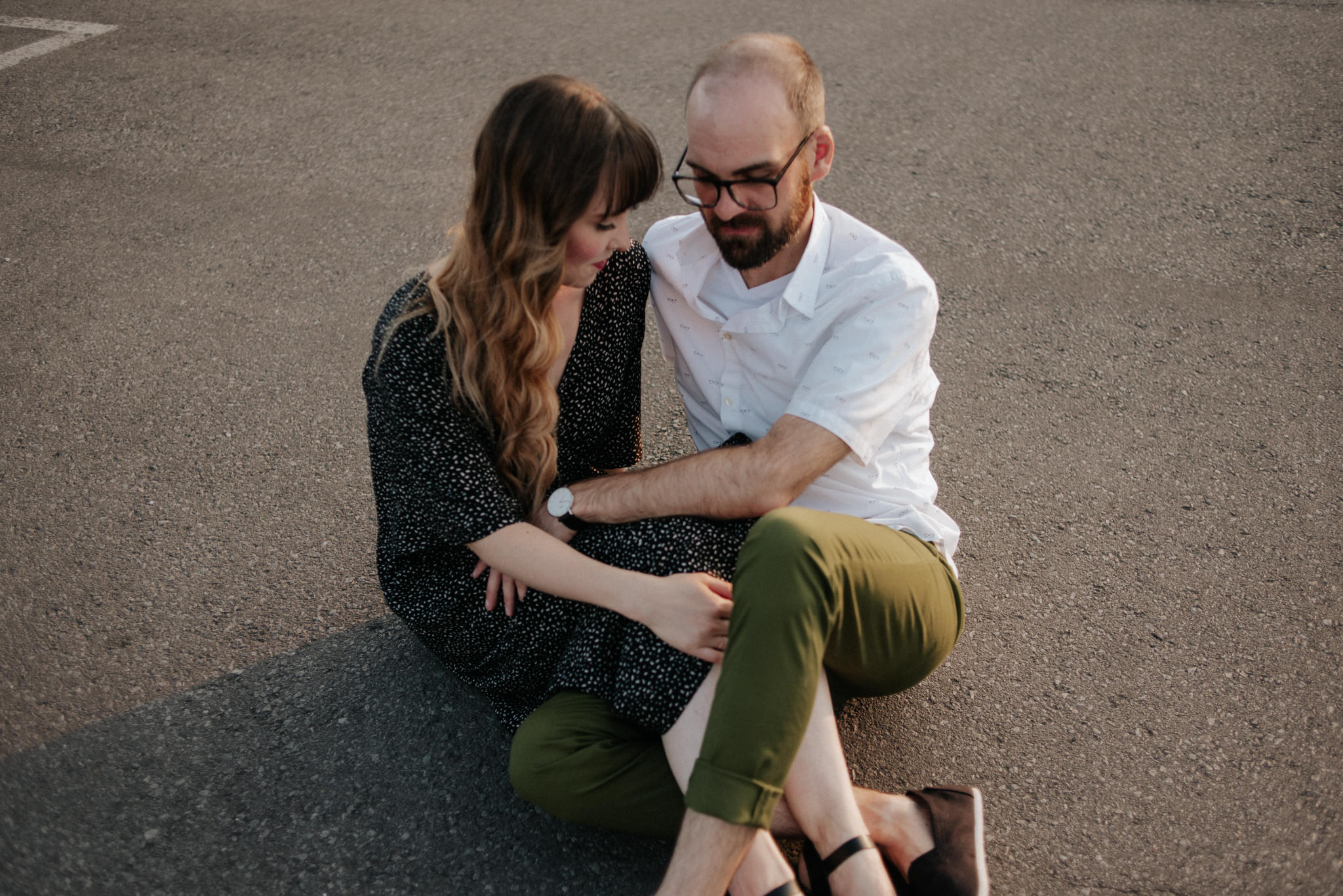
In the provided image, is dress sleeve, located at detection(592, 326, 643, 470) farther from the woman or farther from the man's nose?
the man's nose

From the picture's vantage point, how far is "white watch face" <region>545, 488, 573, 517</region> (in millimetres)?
2561

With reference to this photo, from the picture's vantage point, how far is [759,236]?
8.41 ft

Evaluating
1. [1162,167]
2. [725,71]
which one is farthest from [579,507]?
[1162,167]

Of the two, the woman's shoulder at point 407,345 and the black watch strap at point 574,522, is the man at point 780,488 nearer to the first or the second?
the black watch strap at point 574,522

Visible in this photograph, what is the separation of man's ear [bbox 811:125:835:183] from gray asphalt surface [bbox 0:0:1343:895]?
1235 mm

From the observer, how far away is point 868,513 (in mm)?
2576

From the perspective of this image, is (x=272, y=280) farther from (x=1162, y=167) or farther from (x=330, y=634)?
(x=1162, y=167)

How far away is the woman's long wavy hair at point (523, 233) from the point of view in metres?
2.18

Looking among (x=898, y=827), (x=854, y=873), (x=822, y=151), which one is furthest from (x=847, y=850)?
(x=822, y=151)

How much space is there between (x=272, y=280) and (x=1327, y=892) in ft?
13.8

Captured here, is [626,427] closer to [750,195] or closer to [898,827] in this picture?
[750,195]

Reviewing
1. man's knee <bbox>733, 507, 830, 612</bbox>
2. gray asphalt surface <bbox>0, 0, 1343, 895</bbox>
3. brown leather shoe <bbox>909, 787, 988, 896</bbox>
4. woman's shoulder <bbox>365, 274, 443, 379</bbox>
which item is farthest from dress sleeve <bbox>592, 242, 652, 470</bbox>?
brown leather shoe <bbox>909, 787, 988, 896</bbox>

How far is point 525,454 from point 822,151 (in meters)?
1.14

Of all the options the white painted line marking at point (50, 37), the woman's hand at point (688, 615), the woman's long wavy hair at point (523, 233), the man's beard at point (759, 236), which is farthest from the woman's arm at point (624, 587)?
the white painted line marking at point (50, 37)
